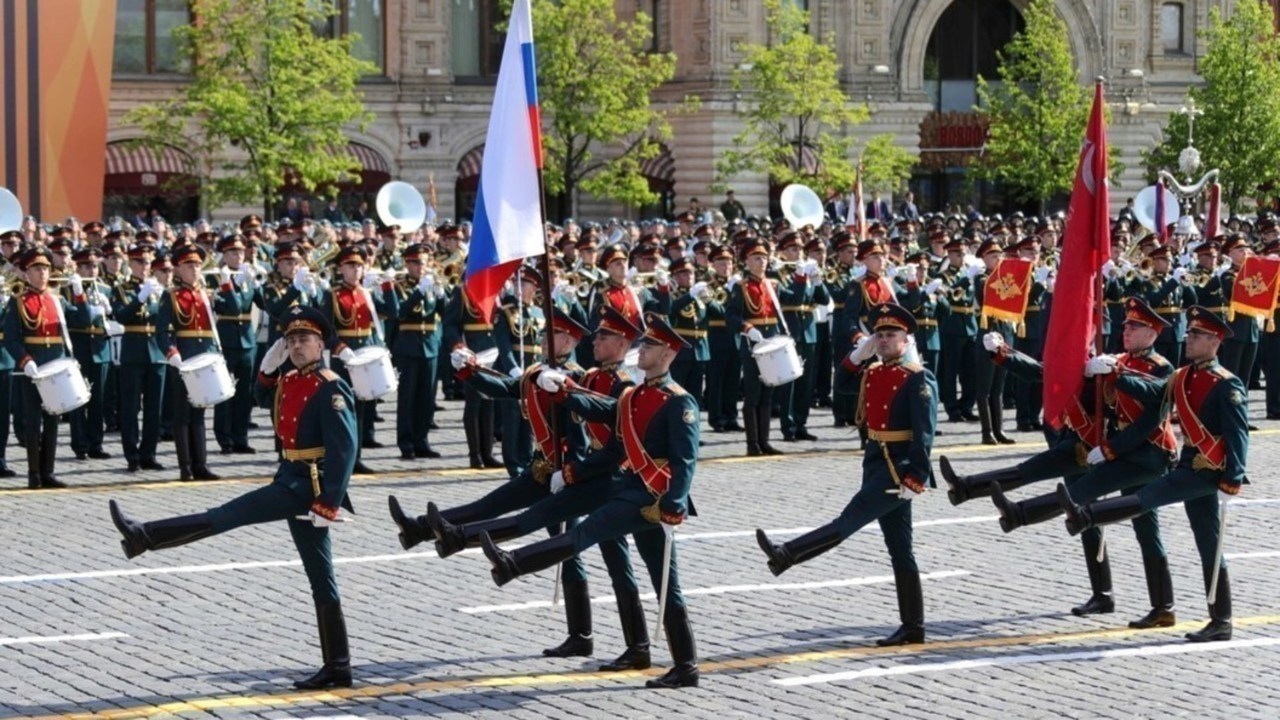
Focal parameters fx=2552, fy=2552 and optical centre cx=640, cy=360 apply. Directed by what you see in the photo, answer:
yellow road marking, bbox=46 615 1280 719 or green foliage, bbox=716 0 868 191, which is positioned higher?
green foliage, bbox=716 0 868 191

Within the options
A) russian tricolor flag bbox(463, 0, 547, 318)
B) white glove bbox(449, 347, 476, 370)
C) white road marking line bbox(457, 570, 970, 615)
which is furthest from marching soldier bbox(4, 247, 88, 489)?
white glove bbox(449, 347, 476, 370)

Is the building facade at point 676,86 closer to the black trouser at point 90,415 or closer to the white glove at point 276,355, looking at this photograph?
the black trouser at point 90,415

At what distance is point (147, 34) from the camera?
163ft

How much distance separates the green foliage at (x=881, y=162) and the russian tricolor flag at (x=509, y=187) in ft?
117

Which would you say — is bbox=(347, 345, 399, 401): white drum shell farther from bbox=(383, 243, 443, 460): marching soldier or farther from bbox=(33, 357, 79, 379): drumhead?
bbox=(383, 243, 443, 460): marching soldier

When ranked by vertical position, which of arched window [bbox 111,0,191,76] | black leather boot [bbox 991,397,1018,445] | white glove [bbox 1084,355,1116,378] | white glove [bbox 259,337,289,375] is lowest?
black leather boot [bbox 991,397,1018,445]

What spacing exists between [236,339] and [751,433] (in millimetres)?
4607

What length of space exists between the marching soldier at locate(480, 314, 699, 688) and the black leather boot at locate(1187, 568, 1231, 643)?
121 inches

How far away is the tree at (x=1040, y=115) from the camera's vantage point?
5244 centimetres

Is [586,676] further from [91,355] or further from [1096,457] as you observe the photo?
[91,355]

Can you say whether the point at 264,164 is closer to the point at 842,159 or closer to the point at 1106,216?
the point at 842,159

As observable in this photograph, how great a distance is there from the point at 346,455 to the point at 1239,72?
42.8 metres

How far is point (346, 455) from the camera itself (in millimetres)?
12602

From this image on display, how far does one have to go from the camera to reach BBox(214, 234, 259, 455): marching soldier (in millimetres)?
22266
